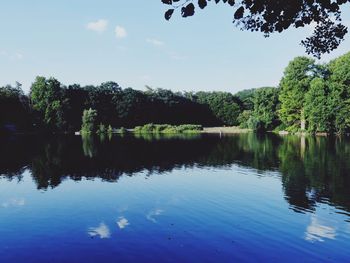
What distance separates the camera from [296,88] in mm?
98688

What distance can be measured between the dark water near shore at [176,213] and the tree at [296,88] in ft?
206

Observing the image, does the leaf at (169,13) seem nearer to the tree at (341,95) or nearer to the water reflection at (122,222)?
the water reflection at (122,222)

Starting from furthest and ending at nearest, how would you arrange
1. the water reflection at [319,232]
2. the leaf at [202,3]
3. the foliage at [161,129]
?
the foliage at [161,129] → the water reflection at [319,232] → the leaf at [202,3]

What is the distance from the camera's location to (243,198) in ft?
80.9

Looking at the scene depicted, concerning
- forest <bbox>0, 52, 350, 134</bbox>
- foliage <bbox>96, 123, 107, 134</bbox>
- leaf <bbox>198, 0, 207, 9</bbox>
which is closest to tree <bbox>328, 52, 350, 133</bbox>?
forest <bbox>0, 52, 350, 134</bbox>

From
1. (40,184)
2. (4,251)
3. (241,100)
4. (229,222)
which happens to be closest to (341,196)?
(229,222)

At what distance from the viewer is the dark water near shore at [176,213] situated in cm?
1498

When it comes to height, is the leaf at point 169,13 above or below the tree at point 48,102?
below

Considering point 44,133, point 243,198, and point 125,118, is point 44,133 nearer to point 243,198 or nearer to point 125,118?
point 125,118

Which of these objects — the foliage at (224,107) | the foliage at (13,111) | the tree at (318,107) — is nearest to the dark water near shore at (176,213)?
the tree at (318,107)

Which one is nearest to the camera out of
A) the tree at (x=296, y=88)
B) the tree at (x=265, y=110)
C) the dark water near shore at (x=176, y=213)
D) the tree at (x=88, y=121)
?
the dark water near shore at (x=176, y=213)

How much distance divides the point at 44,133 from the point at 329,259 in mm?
105459

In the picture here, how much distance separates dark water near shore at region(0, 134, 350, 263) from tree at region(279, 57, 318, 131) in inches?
2475

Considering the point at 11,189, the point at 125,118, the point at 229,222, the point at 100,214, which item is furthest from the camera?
the point at 125,118
